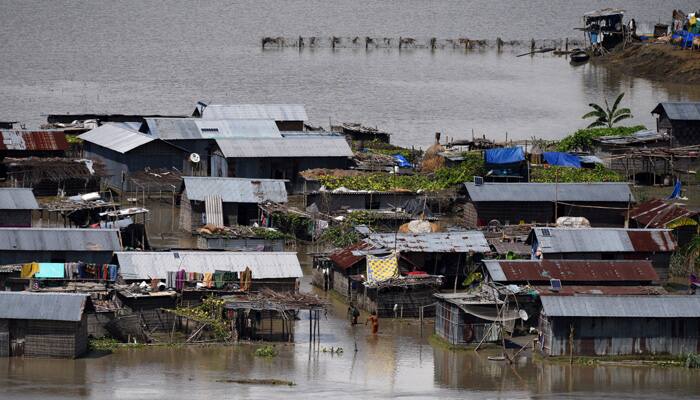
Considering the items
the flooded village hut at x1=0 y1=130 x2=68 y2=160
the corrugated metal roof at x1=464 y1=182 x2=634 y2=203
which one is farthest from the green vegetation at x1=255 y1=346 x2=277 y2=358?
the flooded village hut at x1=0 y1=130 x2=68 y2=160

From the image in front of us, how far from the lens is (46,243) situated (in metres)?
34.1

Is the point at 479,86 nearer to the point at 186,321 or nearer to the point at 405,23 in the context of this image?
the point at 405,23

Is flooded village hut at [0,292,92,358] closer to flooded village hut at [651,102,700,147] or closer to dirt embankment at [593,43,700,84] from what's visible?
flooded village hut at [651,102,700,147]

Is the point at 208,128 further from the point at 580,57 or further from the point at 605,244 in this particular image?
the point at 580,57

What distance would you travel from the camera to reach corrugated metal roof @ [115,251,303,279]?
109ft

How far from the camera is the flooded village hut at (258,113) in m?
51.4

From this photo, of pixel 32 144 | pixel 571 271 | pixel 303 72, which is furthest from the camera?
pixel 303 72

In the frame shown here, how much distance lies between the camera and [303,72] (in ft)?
266

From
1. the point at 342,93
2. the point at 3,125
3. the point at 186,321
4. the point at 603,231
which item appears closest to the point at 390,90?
the point at 342,93

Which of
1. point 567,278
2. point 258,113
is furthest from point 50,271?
point 258,113

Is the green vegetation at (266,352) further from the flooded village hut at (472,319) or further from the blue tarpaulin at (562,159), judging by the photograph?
the blue tarpaulin at (562,159)

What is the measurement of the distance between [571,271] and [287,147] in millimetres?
14907

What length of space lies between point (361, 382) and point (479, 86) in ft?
165

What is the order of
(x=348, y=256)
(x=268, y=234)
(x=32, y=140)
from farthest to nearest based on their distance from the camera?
1. (x=32, y=140)
2. (x=268, y=234)
3. (x=348, y=256)
